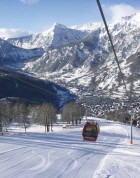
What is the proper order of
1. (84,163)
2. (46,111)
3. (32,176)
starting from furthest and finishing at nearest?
1. (46,111)
2. (84,163)
3. (32,176)

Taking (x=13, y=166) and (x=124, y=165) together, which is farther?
(x=124, y=165)

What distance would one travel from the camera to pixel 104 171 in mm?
26609

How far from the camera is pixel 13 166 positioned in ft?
80.9

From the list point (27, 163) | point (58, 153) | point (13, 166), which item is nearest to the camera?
point (13, 166)

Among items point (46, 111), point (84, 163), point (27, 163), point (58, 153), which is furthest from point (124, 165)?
point (46, 111)

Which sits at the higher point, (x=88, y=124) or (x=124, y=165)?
(x=88, y=124)

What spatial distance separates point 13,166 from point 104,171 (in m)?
6.04

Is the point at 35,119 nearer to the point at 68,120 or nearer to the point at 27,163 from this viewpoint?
the point at 68,120

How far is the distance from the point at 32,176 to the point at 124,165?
434 inches

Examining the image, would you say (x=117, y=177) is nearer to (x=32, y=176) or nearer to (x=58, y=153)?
(x=32, y=176)

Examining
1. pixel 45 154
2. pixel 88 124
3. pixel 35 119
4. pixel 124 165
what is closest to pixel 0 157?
pixel 45 154

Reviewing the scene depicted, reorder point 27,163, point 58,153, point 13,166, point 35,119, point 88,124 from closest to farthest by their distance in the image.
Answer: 1. point 13,166
2. point 27,163
3. point 58,153
4. point 88,124
5. point 35,119

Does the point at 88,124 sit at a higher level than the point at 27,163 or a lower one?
higher

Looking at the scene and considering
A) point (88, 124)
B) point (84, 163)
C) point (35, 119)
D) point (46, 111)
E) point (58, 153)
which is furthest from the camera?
point (35, 119)
